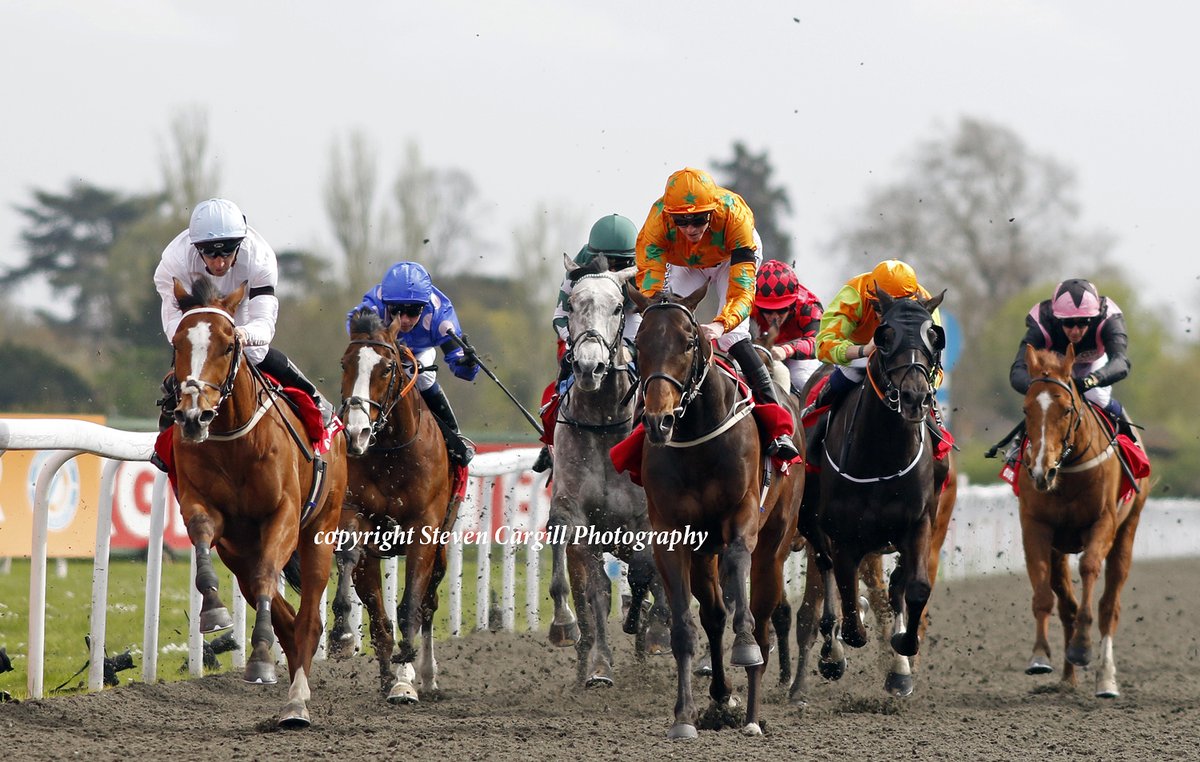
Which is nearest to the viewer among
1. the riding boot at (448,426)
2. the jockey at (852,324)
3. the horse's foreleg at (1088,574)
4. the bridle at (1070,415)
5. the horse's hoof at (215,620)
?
the horse's hoof at (215,620)

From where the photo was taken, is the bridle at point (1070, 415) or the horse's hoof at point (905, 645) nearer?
the horse's hoof at point (905, 645)

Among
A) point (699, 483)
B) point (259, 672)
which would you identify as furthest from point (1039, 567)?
point (259, 672)

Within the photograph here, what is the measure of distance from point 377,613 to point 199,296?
7.05ft

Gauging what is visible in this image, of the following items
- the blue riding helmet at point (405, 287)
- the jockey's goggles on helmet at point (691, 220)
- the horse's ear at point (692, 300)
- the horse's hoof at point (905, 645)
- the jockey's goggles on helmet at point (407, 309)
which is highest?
the jockey's goggles on helmet at point (691, 220)

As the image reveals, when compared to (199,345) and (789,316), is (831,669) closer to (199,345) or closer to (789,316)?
(789,316)

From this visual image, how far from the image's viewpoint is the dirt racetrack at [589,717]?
5.27 meters

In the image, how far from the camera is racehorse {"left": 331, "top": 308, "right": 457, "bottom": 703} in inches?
268

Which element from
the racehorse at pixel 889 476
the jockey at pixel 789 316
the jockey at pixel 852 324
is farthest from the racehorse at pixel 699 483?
the jockey at pixel 789 316

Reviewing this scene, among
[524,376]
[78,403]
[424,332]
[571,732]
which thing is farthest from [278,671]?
[524,376]

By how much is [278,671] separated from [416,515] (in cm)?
123

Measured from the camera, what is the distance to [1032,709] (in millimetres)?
6930

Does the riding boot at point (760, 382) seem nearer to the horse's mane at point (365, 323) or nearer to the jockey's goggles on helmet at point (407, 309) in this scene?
the horse's mane at point (365, 323)

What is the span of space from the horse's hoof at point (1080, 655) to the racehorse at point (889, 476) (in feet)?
3.66

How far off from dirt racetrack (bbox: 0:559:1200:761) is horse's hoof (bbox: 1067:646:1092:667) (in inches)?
7.0
